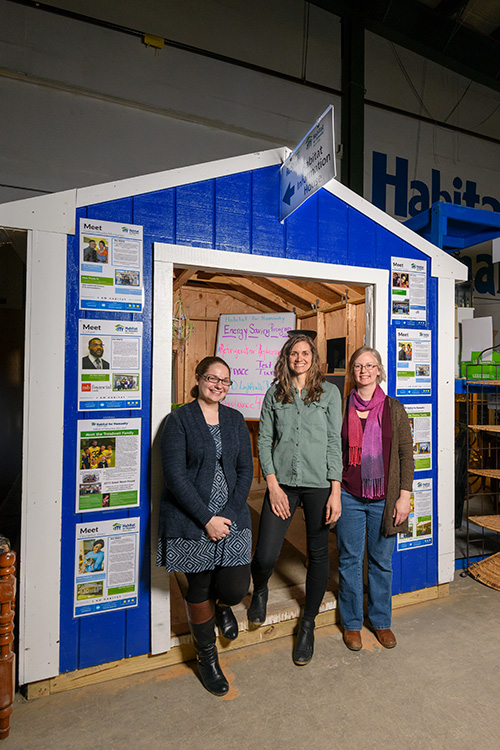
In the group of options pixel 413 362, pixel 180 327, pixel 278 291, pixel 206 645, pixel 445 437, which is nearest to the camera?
pixel 206 645

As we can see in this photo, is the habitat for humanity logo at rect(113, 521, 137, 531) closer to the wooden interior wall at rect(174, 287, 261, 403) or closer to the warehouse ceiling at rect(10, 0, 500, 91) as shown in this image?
the wooden interior wall at rect(174, 287, 261, 403)

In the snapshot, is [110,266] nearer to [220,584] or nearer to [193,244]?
[193,244]

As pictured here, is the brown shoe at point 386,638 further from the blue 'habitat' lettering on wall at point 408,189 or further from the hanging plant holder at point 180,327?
the blue 'habitat' lettering on wall at point 408,189

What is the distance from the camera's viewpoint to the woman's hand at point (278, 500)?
2013 mm

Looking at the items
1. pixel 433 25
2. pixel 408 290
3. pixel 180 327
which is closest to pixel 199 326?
pixel 180 327

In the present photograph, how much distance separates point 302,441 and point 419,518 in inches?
48.2

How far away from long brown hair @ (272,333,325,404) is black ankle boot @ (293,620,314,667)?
1.16 meters

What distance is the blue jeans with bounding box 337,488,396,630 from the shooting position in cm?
222

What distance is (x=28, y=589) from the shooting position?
1.82 metres

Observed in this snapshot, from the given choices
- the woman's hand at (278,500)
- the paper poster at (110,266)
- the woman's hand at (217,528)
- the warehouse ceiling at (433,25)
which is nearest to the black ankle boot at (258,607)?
the woman's hand at (278,500)


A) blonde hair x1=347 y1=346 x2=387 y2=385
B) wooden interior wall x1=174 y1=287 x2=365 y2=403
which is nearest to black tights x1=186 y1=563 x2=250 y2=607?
blonde hair x1=347 y1=346 x2=387 y2=385

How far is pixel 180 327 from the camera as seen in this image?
13.8 feet

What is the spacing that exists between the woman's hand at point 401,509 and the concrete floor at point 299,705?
706mm

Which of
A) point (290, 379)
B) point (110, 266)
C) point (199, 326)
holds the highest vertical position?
point (199, 326)
